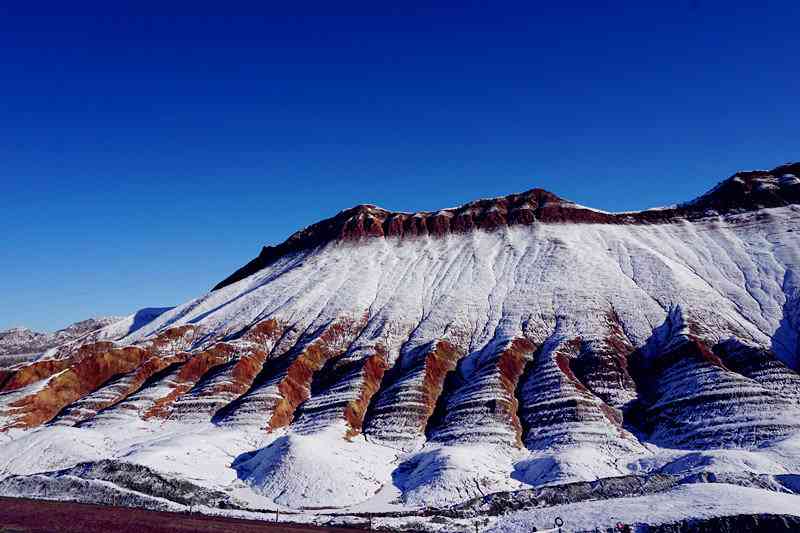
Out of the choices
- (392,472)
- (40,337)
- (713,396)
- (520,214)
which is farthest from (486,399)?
(40,337)

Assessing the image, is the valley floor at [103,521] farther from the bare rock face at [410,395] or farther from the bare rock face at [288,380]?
the bare rock face at [288,380]

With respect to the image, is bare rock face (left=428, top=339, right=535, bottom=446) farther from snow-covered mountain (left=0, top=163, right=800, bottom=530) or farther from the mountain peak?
the mountain peak

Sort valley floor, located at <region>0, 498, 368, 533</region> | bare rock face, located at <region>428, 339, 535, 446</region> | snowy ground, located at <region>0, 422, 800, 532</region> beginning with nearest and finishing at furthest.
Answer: valley floor, located at <region>0, 498, 368, 533</region> → snowy ground, located at <region>0, 422, 800, 532</region> → bare rock face, located at <region>428, 339, 535, 446</region>

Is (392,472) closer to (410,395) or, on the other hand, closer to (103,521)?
(410,395)

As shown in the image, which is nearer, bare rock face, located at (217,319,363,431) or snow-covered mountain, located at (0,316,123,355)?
bare rock face, located at (217,319,363,431)

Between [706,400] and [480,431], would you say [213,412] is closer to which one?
[480,431]

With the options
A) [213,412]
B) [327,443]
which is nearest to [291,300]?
[213,412]

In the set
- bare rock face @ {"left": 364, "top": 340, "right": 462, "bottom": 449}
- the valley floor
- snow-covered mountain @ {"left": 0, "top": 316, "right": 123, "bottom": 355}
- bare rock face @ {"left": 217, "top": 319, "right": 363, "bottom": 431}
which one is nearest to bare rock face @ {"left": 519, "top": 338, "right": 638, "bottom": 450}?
bare rock face @ {"left": 364, "top": 340, "right": 462, "bottom": 449}

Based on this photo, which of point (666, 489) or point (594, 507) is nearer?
point (594, 507)
